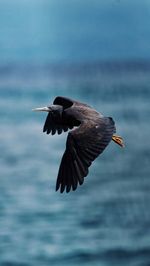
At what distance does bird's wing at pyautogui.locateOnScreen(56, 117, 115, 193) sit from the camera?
4.57 meters

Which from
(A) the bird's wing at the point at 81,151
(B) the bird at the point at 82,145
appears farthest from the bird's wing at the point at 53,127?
(A) the bird's wing at the point at 81,151

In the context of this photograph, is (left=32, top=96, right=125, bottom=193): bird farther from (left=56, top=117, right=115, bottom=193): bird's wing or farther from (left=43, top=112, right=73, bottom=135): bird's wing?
(left=43, top=112, right=73, bottom=135): bird's wing

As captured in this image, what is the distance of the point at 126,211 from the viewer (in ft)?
49.8

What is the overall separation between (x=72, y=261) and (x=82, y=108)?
9448 millimetres

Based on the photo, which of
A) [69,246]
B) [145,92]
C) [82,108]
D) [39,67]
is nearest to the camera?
[82,108]

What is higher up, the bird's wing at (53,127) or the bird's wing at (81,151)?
the bird's wing at (53,127)

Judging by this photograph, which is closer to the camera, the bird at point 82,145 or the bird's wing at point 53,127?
the bird at point 82,145

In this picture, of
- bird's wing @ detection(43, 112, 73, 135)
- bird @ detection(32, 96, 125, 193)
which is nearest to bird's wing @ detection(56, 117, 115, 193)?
bird @ detection(32, 96, 125, 193)

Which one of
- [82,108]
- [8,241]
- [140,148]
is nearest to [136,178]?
[140,148]

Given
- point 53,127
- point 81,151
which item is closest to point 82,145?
point 81,151

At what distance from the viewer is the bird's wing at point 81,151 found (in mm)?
4570

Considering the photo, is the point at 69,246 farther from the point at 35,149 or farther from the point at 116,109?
the point at 116,109

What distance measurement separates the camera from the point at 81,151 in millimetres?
4602

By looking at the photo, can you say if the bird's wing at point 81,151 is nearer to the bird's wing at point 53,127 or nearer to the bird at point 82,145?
the bird at point 82,145
